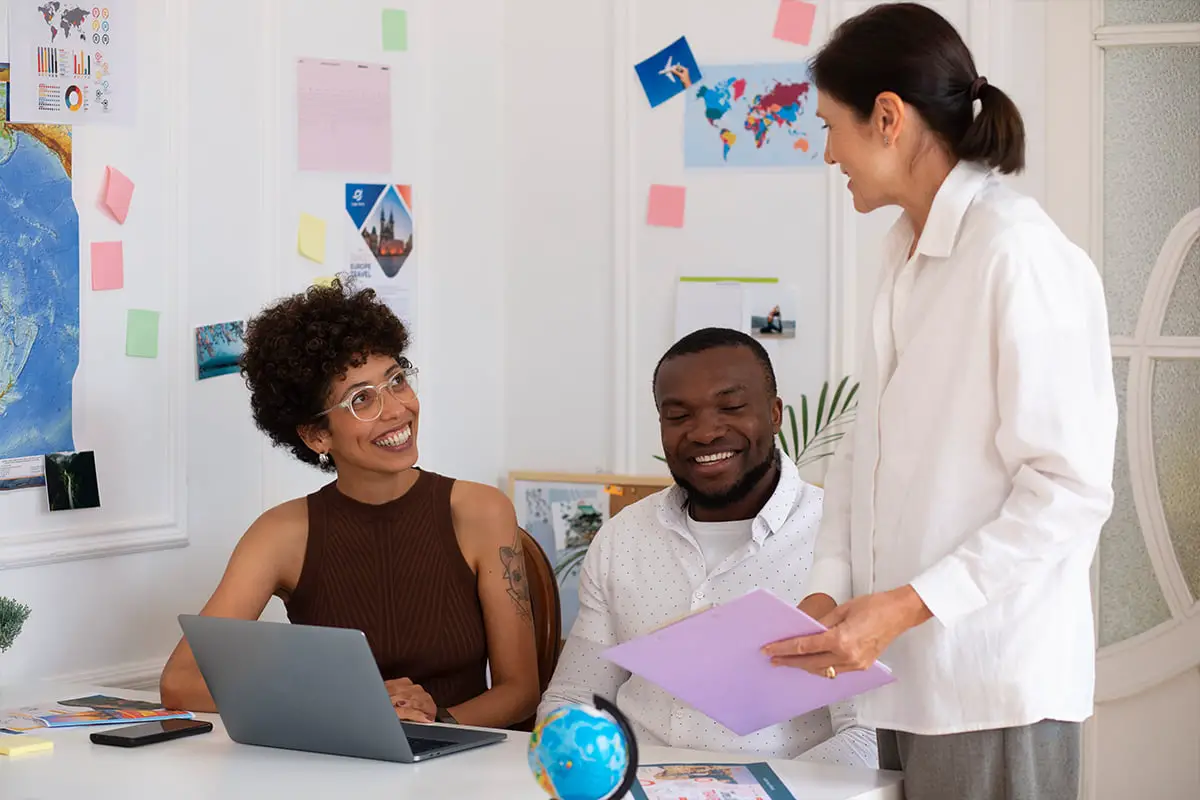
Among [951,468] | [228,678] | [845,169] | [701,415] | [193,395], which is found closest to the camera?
[951,468]

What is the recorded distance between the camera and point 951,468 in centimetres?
147

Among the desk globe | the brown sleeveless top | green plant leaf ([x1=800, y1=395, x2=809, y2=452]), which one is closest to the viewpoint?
the desk globe

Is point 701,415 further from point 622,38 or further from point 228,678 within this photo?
point 622,38

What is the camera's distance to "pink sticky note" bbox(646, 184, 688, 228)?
11.3 ft

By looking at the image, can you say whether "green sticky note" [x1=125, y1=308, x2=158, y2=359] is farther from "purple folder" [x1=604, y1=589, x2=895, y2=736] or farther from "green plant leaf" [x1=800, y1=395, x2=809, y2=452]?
"purple folder" [x1=604, y1=589, x2=895, y2=736]

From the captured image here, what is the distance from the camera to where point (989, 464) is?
4.81 ft

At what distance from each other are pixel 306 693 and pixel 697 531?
0.73 meters

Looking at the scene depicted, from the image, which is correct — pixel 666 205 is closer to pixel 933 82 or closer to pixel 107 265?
pixel 107 265

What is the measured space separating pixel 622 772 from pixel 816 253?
2183mm

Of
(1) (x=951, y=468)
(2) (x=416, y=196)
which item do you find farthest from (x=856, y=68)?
(2) (x=416, y=196)

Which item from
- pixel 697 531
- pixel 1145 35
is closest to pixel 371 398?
pixel 697 531

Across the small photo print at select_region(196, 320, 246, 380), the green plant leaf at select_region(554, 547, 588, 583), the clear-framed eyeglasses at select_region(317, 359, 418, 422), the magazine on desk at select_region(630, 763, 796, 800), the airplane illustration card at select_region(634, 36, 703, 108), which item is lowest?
the green plant leaf at select_region(554, 547, 588, 583)

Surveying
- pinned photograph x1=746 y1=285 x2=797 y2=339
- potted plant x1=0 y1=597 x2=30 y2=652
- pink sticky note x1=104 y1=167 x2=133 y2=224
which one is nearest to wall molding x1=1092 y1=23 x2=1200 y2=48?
pinned photograph x1=746 y1=285 x2=797 y2=339

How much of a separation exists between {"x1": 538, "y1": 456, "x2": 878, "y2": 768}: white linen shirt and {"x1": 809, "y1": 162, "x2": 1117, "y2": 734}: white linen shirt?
1.80 ft
